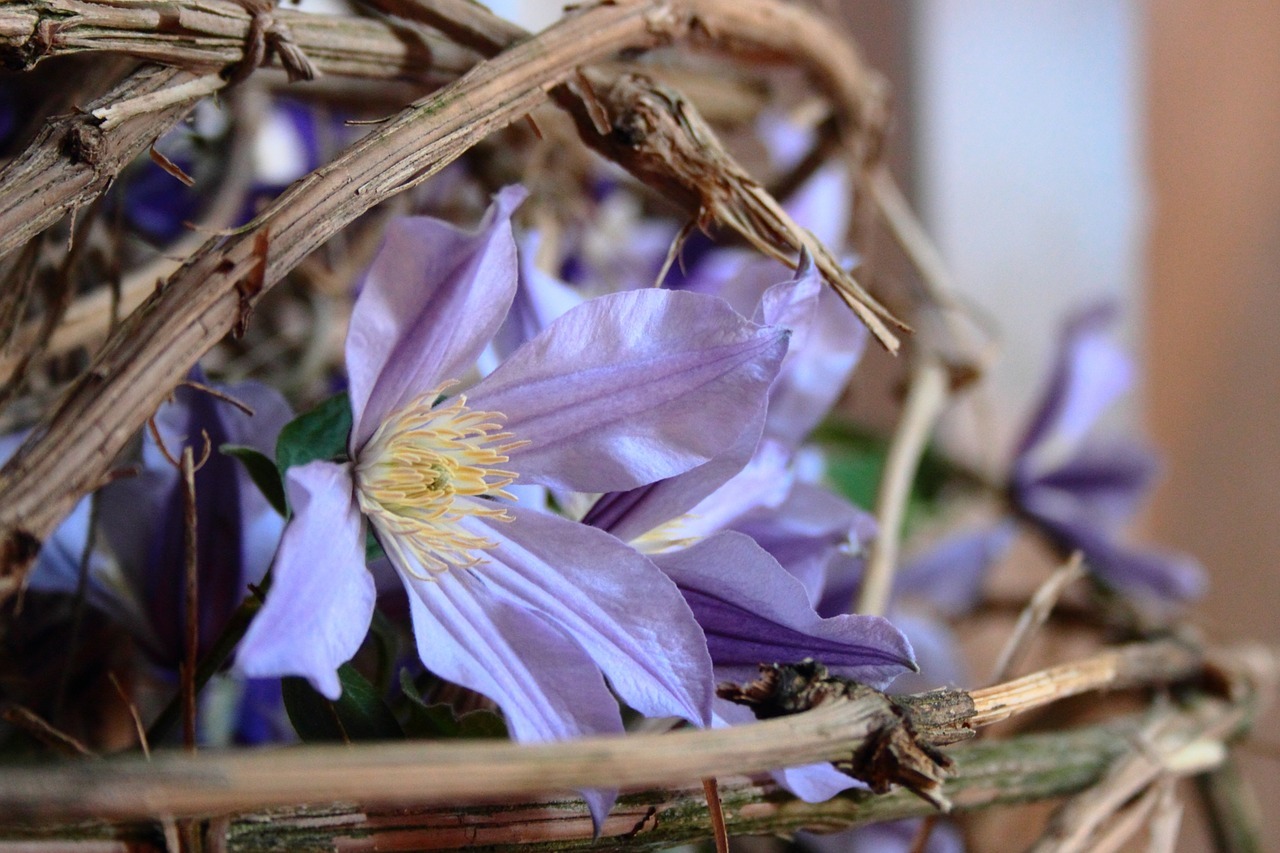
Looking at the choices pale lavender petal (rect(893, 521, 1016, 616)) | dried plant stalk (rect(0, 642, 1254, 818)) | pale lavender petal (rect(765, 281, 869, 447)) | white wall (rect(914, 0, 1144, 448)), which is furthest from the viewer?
white wall (rect(914, 0, 1144, 448))

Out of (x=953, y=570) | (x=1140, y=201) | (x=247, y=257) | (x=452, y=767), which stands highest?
(x=1140, y=201)

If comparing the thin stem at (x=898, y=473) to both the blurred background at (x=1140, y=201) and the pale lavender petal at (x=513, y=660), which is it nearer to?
the pale lavender petal at (x=513, y=660)

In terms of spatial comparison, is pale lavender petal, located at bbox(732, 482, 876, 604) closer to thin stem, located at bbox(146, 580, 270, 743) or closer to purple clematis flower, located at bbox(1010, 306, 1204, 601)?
thin stem, located at bbox(146, 580, 270, 743)

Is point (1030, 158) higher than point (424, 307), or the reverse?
point (1030, 158)

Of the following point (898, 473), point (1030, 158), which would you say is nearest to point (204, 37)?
point (898, 473)

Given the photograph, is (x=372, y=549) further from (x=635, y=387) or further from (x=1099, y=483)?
(x=1099, y=483)

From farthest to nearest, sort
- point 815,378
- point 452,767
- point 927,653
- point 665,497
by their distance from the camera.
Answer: point 927,653
point 815,378
point 665,497
point 452,767

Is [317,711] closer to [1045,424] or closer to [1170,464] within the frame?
[1045,424]

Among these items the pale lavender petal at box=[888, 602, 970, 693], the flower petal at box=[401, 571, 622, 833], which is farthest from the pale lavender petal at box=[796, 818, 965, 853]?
the flower petal at box=[401, 571, 622, 833]

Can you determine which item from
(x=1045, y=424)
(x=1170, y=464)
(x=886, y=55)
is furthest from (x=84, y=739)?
(x=1170, y=464)
